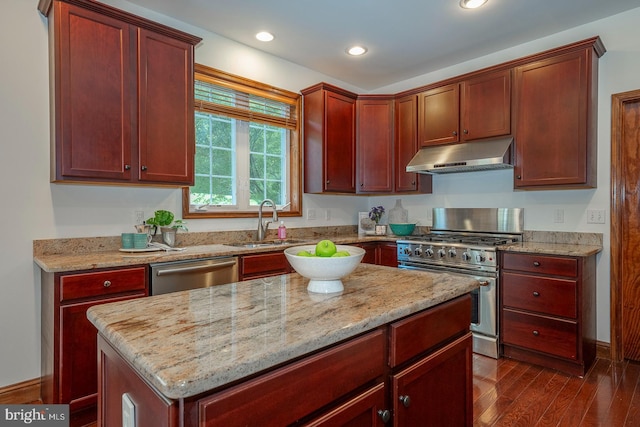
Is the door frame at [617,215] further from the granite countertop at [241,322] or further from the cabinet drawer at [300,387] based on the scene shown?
the cabinet drawer at [300,387]

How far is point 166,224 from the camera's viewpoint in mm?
2670

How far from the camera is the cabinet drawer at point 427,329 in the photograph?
3.69 feet

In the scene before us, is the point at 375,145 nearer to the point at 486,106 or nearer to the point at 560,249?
the point at 486,106

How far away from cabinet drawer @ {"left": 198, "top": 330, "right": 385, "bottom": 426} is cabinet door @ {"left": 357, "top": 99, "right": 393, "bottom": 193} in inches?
122

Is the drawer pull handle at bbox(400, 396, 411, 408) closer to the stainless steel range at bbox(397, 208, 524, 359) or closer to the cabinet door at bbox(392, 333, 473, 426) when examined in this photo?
the cabinet door at bbox(392, 333, 473, 426)

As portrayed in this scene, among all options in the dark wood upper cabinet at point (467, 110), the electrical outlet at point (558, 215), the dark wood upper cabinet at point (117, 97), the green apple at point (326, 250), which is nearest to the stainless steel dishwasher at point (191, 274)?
the dark wood upper cabinet at point (117, 97)

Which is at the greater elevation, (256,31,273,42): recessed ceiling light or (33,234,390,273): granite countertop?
(256,31,273,42): recessed ceiling light

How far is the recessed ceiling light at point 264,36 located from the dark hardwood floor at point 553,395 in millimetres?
3188

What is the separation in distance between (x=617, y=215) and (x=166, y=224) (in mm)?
3436

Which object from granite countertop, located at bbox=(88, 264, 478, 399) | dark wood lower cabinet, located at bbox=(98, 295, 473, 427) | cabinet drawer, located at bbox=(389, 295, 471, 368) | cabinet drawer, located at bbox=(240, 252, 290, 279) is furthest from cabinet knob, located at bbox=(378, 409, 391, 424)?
cabinet drawer, located at bbox=(240, 252, 290, 279)

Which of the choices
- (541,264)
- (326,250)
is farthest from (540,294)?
(326,250)

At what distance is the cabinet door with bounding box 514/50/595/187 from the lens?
109 inches

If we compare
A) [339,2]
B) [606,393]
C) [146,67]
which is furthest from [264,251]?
[606,393]

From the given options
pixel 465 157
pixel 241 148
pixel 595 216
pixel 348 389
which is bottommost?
pixel 348 389
